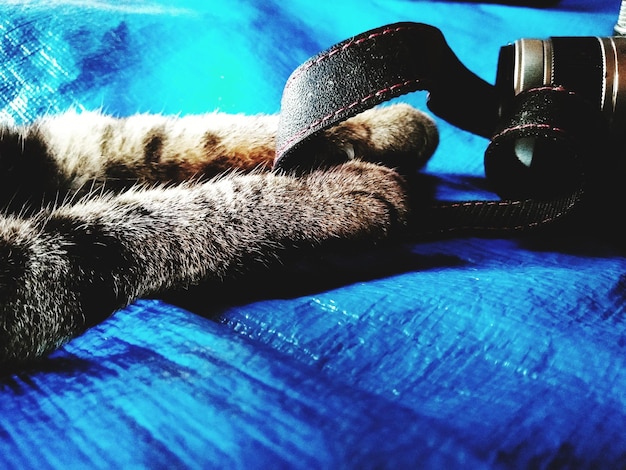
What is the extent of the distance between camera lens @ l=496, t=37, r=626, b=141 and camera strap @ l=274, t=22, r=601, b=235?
25mm

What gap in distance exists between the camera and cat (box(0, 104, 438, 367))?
1.40 ft

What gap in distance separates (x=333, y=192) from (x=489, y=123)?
0.24 m

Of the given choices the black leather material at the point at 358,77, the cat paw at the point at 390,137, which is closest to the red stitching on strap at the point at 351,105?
the black leather material at the point at 358,77

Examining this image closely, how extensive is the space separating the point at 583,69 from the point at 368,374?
0.37 meters

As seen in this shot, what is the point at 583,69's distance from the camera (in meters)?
0.57

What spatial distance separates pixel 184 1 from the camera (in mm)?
1030

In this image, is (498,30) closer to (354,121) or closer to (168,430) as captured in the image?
(354,121)

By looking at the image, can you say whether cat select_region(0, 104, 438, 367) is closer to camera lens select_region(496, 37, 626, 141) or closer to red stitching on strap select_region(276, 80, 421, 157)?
red stitching on strap select_region(276, 80, 421, 157)

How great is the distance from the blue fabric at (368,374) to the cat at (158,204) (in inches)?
1.1

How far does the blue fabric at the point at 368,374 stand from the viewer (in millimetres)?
320

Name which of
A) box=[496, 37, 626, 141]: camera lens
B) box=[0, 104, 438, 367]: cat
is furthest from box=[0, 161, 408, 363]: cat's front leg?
box=[496, 37, 626, 141]: camera lens

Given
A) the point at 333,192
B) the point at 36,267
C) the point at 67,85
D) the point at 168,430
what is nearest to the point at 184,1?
the point at 67,85

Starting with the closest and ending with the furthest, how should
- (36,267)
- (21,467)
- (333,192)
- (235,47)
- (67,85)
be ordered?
(21,467), (36,267), (333,192), (67,85), (235,47)

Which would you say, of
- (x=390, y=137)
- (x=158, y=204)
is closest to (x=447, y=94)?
(x=390, y=137)
